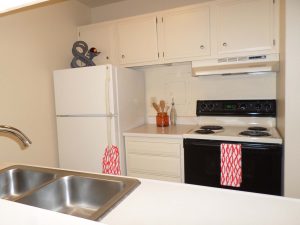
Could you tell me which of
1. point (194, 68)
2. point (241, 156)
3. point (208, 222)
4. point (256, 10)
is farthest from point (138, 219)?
point (256, 10)

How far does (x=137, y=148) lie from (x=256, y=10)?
175 centimetres

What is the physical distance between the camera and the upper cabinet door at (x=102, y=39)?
271cm

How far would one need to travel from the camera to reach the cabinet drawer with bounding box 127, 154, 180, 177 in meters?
2.23

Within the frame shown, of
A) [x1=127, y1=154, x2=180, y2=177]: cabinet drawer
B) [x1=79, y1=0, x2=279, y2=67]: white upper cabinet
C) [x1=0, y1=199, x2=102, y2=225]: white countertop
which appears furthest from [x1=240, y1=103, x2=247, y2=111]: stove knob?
[x1=0, y1=199, x2=102, y2=225]: white countertop

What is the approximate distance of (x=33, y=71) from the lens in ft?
7.69

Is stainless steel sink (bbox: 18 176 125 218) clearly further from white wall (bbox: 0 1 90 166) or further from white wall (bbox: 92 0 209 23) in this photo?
white wall (bbox: 92 0 209 23)

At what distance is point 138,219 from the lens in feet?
2.42

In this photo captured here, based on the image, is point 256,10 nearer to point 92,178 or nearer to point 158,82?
point 158,82

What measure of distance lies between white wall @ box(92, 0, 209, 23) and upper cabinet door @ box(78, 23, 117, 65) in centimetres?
40

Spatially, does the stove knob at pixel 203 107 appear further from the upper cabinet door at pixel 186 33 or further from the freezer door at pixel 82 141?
the freezer door at pixel 82 141

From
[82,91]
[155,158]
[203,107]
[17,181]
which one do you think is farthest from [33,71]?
[203,107]

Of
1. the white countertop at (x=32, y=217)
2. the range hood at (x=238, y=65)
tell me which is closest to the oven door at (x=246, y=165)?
the range hood at (x=238, y=65)

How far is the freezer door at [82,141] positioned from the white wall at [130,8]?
153 centimetres

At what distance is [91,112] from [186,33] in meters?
1.29
